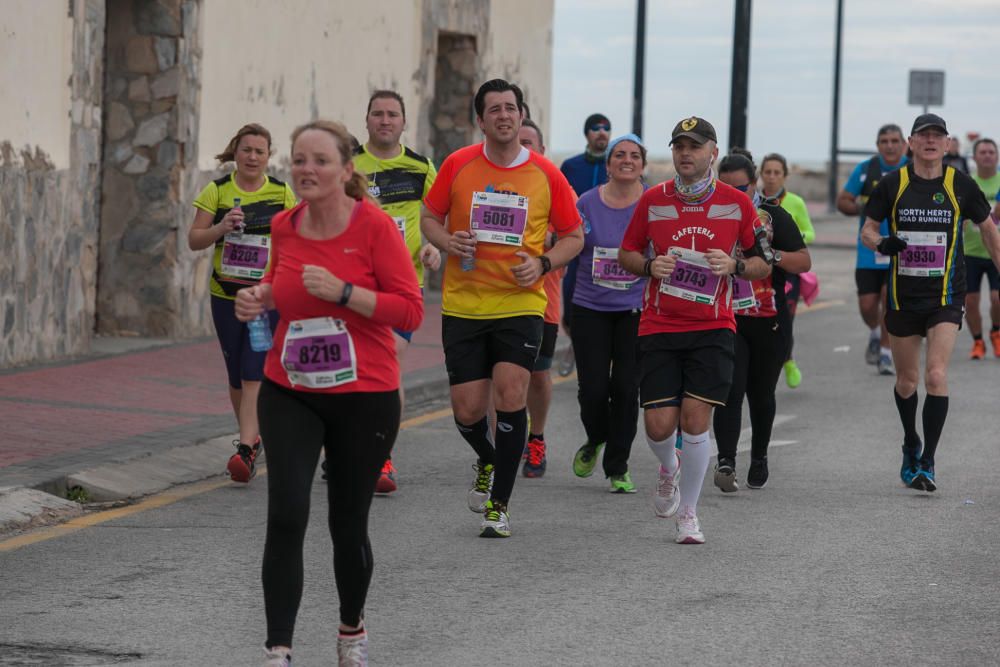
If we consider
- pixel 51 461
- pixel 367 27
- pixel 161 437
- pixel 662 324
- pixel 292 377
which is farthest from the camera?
pixel 367 27

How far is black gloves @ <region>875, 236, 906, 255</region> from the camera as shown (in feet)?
30.7

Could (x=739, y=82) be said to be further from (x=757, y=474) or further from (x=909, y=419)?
(x=757, y=474)

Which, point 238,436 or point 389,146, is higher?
point 389,146

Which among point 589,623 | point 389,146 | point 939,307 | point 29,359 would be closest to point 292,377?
point 589,623

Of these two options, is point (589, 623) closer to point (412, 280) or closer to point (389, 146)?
point (412, 280)

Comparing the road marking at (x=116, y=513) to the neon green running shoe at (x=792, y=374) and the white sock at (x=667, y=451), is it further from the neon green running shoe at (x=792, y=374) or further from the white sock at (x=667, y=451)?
the neon green running shoe at (x=792, y=374)

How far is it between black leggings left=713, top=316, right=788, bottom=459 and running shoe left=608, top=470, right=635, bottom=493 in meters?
0.51

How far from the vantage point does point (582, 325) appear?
31.4 ft

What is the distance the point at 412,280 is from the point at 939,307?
15.1 feet

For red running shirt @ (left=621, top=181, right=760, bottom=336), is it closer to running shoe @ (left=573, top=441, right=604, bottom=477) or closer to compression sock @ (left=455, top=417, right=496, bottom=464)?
compression sock @ (left=455, top=417, right=496, bottom=464)

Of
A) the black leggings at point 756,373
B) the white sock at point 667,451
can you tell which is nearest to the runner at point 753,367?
the black leggings at point 756,373

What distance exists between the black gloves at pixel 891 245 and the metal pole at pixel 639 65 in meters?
17.3

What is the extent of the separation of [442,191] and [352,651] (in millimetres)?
3160

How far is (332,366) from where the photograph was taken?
18.1 feet
